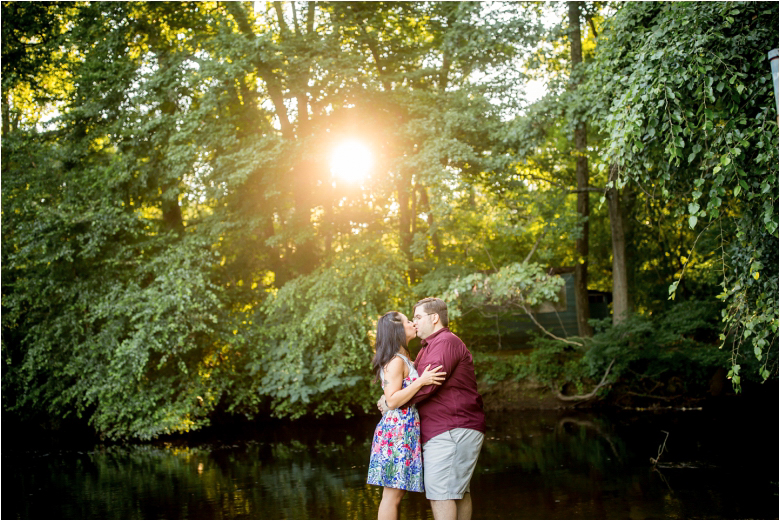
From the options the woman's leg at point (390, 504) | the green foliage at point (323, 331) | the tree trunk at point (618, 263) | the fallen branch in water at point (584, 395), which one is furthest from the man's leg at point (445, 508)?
the tree trunk at point (618, 263)

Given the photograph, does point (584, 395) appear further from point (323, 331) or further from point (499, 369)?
point (323, 331)

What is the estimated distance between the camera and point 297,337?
470 inches

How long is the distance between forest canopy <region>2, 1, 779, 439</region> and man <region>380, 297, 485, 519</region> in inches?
287

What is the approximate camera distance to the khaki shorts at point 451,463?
12.0ft

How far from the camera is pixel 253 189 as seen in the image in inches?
538

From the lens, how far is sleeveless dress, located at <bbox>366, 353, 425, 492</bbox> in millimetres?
3689

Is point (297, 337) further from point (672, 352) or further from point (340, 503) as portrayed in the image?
point (672, 352)

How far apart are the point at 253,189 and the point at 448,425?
10702mm

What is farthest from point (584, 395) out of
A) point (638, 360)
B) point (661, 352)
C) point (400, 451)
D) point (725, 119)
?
point (400, 451)

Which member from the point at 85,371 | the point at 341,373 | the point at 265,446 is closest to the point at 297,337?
the point at 341,373

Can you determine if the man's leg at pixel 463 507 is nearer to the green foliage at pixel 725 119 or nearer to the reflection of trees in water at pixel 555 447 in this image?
the green foliage at pixel 725 119

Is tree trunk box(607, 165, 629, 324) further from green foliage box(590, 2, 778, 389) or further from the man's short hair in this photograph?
the man's short hair

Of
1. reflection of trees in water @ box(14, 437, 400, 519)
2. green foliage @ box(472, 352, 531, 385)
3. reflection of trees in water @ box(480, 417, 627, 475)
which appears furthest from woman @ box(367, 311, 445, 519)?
green foliage @ box(472, 352, 531, 385)

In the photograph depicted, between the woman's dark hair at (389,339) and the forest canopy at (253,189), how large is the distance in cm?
727
